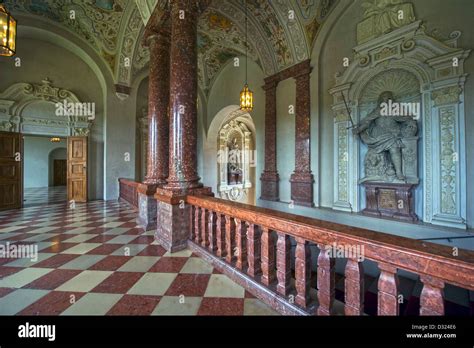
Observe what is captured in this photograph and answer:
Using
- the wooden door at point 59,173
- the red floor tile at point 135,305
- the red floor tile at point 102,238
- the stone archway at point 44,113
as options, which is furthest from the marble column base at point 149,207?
the wooden door at point 59,173

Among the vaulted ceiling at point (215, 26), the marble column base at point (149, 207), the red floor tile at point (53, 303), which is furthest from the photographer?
the vaulted ceiling at point (215, 26)

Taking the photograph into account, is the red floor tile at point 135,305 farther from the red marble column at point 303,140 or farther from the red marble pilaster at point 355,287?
the red marble column at point 303,140

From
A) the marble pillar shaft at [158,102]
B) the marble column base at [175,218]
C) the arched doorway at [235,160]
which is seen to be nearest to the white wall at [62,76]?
the arched doorway at [235,160]

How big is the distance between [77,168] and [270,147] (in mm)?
6973

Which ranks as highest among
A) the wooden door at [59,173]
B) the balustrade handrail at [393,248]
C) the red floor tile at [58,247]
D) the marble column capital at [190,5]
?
the marble column capital at [190,5]

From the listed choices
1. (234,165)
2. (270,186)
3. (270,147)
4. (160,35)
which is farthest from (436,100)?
(234,165)

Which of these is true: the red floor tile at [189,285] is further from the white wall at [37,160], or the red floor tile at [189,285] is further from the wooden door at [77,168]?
the white wall at [37,160]

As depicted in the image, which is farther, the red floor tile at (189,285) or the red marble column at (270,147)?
the red marble column at (270,147)

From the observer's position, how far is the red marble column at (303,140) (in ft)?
21.0

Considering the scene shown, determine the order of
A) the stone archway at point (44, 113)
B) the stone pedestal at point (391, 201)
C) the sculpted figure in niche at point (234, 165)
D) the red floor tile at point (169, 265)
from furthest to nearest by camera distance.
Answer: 1. the sculpted figure in niche at point (234, 165)
2. the stone archway at point (44, 113)
3. the stone pedestal at point (391, 201)
4. the red floor tile at point (169, 265)

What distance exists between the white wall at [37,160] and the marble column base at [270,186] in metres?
15.4

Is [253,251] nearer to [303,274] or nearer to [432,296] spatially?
[303,274]

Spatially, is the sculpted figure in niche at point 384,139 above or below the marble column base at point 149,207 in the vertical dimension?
above

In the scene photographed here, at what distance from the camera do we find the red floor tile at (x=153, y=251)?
282 centimetres
